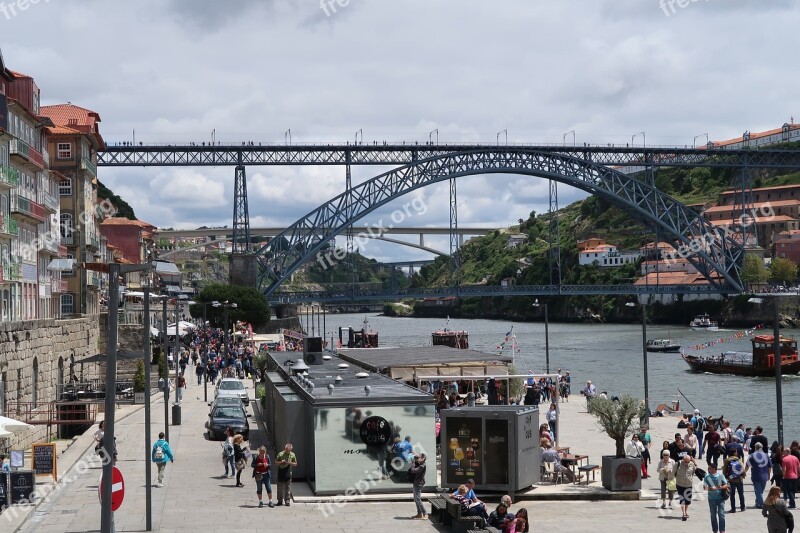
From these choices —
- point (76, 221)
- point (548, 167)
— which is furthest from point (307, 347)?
point (548, 167)

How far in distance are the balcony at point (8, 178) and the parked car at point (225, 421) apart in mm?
7411

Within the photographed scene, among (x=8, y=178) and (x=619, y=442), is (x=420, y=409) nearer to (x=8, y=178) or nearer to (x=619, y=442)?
(x=619, y=442)

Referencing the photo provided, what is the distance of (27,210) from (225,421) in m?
9.47

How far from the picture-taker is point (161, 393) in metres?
38.0

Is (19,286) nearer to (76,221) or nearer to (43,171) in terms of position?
(43,171)

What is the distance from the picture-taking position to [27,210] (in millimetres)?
29672

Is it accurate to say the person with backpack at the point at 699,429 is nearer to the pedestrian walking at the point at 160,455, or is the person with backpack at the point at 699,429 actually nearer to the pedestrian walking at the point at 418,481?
the pedestrian walking at the point at 418,481

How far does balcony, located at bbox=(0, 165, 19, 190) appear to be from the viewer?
25.7 meters

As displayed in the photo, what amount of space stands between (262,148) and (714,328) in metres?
44.6

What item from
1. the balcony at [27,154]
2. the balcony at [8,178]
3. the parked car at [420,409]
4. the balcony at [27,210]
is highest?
the balcony at [27,154]

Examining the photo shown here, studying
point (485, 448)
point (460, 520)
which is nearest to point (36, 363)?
point (485, 448)

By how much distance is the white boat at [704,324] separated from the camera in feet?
333

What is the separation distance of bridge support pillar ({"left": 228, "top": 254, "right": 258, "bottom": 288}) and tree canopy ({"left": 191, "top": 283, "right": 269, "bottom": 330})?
5.81 metres

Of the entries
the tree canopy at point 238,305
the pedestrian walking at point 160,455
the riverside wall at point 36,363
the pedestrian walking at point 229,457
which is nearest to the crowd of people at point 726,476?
the pedestrian walking at point 229,457
